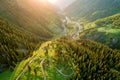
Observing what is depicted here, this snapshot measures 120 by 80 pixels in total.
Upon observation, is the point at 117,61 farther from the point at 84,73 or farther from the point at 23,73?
the point at 23,73

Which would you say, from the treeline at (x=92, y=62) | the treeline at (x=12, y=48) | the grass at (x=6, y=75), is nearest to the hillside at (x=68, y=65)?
the treeline at (x=92, y=62)

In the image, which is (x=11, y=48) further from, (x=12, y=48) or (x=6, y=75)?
(x=6, y=75)

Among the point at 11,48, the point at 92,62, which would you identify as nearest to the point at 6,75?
the point at 11,48

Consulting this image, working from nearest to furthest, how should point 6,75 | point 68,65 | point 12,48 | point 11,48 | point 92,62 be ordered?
point 6,75 < point 68,65 < point 92,62 < point 11,48 < point 12,48

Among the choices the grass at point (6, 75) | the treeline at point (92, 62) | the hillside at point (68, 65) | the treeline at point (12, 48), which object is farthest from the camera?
the treeline at point (12, 48)

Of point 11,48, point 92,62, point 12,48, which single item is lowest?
point 92,62

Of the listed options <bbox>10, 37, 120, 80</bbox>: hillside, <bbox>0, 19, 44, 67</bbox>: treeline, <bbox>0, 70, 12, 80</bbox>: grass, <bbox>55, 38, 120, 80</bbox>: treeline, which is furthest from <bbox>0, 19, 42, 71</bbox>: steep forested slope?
<bbox>55, 38, 120, 80</bbox>: treeline

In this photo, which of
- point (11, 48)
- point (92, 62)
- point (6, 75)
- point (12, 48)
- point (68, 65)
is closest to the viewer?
point (6, 75)

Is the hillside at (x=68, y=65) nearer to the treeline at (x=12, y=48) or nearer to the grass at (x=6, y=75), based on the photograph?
the grass at (x=6, y=75)

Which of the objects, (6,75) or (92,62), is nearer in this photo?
(6,75)

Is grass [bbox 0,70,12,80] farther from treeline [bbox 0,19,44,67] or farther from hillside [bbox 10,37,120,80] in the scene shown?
treeline [bbox 0,19,44,67]
